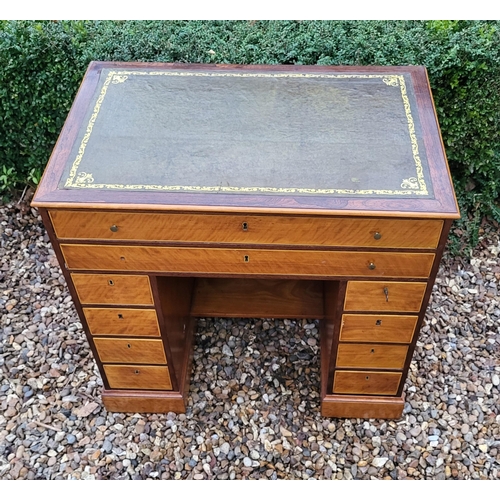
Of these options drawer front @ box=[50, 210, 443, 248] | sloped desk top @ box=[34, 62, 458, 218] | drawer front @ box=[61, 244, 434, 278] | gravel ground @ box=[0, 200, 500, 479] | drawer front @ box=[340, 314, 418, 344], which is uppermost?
sloped desk top @ box=[34, 62, 458, 218]

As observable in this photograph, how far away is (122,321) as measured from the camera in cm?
198

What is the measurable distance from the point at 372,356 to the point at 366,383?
17 centimetres

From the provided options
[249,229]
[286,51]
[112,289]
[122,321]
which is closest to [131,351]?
[122,321]

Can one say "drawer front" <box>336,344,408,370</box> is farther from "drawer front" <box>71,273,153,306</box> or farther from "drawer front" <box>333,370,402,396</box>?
"drawer front" <box>71,273,153,306</box>

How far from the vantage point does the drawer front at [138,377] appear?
7.12ft

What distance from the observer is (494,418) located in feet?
7.57

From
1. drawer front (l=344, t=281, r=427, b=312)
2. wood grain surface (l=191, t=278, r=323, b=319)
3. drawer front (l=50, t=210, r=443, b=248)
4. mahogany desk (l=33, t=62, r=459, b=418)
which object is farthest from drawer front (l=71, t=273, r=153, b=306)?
drawer front (l=344, t=281, r=427, b=312)

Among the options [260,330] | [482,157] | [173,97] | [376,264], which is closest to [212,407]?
[260,330]

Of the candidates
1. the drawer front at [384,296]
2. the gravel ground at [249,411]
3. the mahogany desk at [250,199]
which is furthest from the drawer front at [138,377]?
the drawer front at [384,296]

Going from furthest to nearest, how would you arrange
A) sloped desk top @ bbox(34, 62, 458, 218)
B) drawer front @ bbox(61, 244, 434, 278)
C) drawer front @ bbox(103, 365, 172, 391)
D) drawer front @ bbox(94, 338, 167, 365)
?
drawer front @ bbox(103, 365, 172, 391) → drawer front @ bbox(94, 338, 167, 365) → drawer front @ bbox(61, 244, 434, 278) → sloped desk top @ bbox(34, 62, 458, 218)

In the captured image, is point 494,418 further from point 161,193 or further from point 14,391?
point 14,391

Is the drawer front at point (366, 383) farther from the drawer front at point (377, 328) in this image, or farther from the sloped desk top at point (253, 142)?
the sloped desk top at point (253, 142)

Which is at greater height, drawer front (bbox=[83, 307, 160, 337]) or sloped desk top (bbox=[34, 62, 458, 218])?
sloped desk top (bbox=[34, 62, 458, 218])

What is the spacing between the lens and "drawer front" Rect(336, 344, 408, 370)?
2037 millimetres
